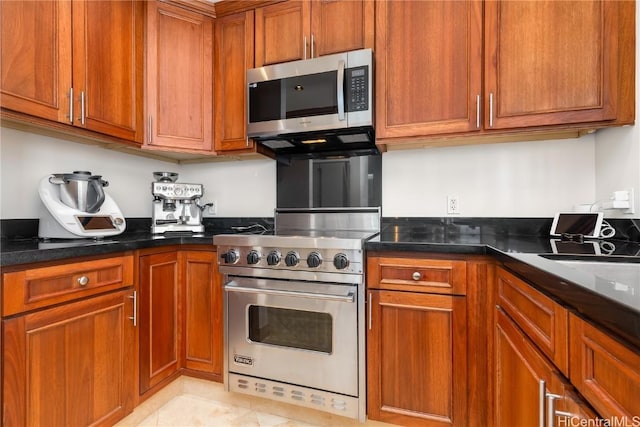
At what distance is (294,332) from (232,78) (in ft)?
5.26

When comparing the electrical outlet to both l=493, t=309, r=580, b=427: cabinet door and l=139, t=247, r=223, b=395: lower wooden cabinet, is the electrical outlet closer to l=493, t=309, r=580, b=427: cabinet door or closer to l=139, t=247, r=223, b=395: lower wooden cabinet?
l=493, t=309, r=580, b=427: cabinet door

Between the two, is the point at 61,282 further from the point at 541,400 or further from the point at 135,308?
the point at 541,400

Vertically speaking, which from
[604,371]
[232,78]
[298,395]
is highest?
[232,78]

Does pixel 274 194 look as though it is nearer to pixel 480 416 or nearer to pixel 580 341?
pixel 480 416

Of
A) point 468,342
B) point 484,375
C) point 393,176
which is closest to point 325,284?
point 468,342

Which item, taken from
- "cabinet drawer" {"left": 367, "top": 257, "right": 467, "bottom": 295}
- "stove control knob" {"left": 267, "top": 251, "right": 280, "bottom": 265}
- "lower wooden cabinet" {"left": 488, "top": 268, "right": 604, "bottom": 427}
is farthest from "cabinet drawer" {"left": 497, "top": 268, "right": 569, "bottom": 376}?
"stove control knob" {"left": 267, "top": 251, "right": 280, "bottom": 265}

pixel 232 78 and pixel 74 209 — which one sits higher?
pixel 232 78

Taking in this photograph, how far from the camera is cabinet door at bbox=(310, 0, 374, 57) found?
1658 millimetres

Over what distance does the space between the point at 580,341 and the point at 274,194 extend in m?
1.84

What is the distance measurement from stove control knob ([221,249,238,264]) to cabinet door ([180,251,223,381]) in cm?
11

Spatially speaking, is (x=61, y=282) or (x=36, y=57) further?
(x=36, y=57)

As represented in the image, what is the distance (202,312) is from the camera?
1.69m

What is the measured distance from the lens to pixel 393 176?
6.42 feet

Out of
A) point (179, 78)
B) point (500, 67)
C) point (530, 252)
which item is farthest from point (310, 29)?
point (530, 252)
